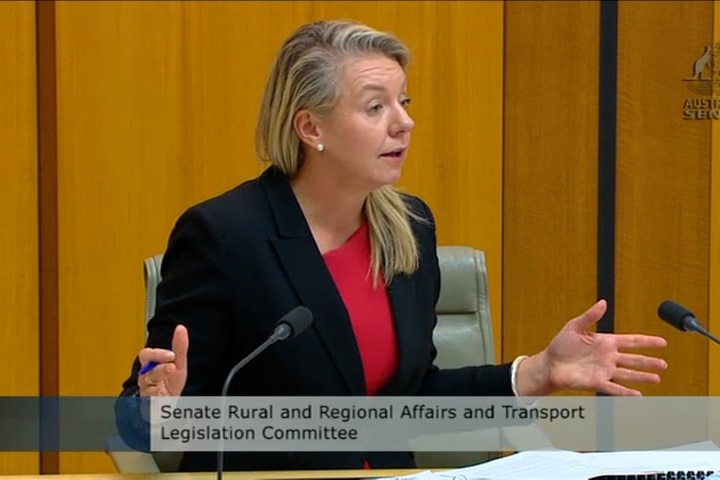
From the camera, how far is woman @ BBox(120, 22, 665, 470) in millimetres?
1802

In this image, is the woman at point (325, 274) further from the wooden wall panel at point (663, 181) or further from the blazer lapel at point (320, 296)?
the wooden wall panel at point (663, 181)

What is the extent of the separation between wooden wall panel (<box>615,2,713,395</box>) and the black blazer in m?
1.53

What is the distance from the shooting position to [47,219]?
3.12m

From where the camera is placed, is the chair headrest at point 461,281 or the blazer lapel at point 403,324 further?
the chair headrest at point 461,281

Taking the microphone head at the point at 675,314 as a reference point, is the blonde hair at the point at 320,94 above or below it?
above

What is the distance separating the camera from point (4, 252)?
3.10m

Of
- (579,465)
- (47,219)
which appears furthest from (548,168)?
(579,465)

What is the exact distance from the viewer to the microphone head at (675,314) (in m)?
1.55

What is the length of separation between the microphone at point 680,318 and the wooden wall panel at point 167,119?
1691 millimetres

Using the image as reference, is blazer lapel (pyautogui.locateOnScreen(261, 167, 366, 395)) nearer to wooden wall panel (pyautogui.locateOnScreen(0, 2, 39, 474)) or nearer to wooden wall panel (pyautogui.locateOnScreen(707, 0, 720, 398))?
wooden wall panel (pyautogui.locateOnScreen(0, 2, 39, 474))

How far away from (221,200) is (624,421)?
1.82 meters

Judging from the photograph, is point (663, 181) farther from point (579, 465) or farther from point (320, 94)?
point (579, 465)

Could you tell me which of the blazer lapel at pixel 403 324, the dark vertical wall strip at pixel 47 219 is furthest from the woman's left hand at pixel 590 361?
the dark vertical wall strip at pixel 47 219

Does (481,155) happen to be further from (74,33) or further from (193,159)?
(74,33)
